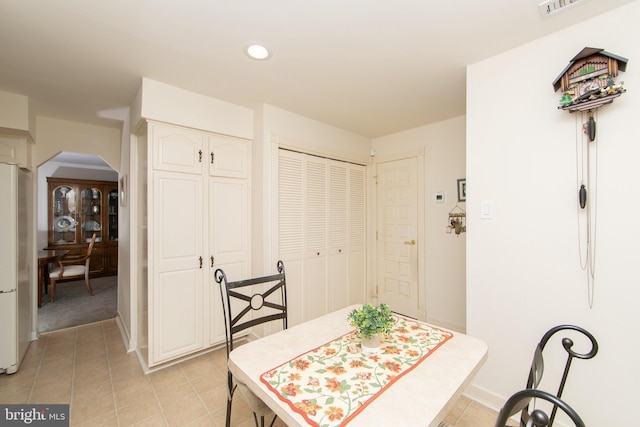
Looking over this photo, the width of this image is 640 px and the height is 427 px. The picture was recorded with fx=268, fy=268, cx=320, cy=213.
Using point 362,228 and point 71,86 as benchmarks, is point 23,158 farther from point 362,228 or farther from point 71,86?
point 362,228

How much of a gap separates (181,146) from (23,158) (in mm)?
1752

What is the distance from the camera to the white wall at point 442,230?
9.93ft

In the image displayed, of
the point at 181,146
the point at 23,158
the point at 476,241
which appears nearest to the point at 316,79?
the point at 181,146

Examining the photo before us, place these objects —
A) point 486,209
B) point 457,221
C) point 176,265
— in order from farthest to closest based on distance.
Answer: point 457,221 → point 176,265 → point 486,209

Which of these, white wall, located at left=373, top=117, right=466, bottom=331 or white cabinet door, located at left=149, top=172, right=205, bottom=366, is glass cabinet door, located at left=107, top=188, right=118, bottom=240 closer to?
white cabinet door, located at left=149, top=172, right=205, bottom=366

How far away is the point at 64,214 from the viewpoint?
5.48 m

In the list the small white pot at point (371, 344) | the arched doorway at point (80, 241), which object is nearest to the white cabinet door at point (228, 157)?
the small white pot at point (371, 344)

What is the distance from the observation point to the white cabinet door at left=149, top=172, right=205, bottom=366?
2.32 meters

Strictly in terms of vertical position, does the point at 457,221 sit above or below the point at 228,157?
below

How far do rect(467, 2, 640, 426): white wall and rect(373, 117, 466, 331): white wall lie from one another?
1.10m

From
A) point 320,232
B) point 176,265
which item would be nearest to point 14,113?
point 176,265

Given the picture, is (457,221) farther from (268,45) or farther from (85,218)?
(85,218)

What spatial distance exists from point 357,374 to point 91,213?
23.0 feet

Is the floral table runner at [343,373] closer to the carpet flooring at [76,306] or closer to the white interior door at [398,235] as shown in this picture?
the white interior door at [398,235]
